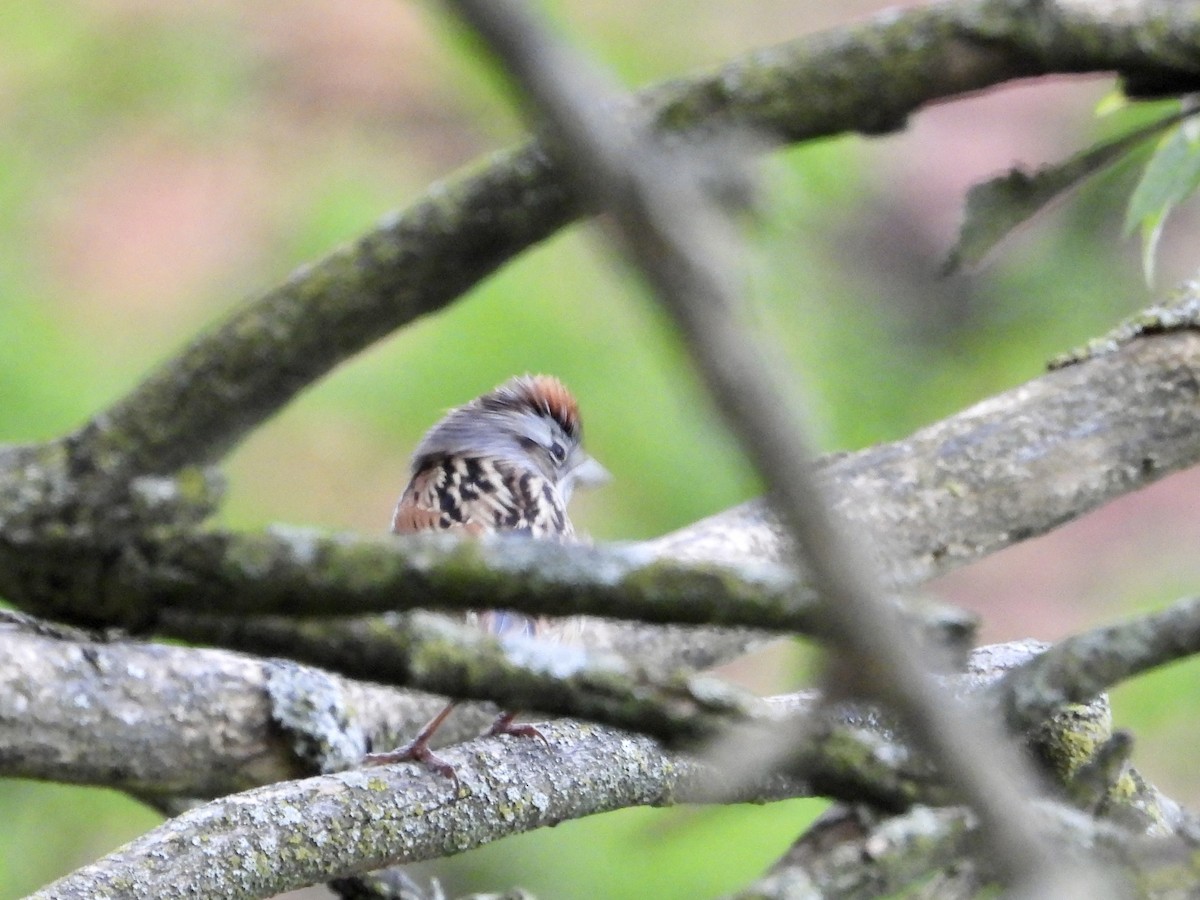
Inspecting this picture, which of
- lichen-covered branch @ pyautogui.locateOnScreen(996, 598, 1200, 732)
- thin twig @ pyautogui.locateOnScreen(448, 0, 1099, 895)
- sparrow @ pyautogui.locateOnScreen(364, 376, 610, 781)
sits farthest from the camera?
sparrow @ pyautogui.locateOnScreen(364, 376, 610, 781)

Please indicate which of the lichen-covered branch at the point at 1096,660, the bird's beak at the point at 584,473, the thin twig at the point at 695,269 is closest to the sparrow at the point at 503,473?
the bird's beak at the point at 584,473

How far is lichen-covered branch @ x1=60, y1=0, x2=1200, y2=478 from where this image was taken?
3.44 feet

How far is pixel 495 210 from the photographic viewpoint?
3.63ft

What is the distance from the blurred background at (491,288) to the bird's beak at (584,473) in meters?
1.06

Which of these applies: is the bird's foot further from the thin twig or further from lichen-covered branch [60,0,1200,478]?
the thin twig

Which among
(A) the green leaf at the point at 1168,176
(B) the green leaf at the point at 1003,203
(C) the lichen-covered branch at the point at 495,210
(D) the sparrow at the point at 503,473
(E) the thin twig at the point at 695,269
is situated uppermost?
(D) the sparrow at the point at 503,473

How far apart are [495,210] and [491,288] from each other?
4.96 metres

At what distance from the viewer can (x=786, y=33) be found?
27.7 feet

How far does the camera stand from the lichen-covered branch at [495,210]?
1.05 meters

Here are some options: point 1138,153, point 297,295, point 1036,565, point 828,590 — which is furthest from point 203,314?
point 828,590

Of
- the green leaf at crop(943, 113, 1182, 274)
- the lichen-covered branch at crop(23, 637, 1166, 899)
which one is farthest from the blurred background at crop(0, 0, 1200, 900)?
the green leaf at crop(943, 113, 1182, 274)

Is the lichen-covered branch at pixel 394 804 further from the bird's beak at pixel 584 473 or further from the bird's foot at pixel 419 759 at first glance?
the bird's beak at pixel 584 473

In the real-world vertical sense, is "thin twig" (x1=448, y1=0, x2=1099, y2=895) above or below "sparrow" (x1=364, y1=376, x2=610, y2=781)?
below

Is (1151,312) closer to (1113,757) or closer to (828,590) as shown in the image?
(1113,757)
